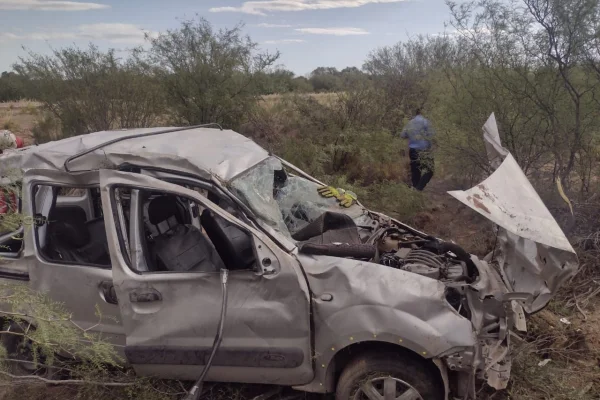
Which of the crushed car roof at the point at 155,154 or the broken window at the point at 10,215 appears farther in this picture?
the crushed car roof at the point at 155,154

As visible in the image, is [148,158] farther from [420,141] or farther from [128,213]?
[420,141]

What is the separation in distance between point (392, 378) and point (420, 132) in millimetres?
6157

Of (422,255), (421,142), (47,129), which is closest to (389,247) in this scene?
(422,255)

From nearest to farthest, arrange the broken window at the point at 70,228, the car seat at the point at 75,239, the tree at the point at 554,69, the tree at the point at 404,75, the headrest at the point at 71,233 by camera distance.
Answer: the broken window at the point at 70,228, the car seat at the point at 75,239, the headrest at the point at 71,233, the tree at the point at 554,69, the tree at the point at 404,75

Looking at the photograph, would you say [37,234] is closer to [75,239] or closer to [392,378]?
[75,239]

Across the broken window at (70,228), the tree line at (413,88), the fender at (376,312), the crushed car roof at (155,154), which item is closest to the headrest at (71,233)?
the broken window at (70,228)

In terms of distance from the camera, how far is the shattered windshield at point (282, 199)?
3230 millimetres

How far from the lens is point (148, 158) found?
10.6 ft

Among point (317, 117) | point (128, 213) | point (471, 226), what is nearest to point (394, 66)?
point (317, 117)

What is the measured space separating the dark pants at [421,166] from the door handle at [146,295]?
20.2 feet

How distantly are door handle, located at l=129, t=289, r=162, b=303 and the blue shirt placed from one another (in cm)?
625

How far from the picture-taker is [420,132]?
27.9ft

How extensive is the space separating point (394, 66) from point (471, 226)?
9923 mm

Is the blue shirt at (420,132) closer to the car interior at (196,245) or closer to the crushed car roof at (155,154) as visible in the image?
the crushed car roof at (155,154)
